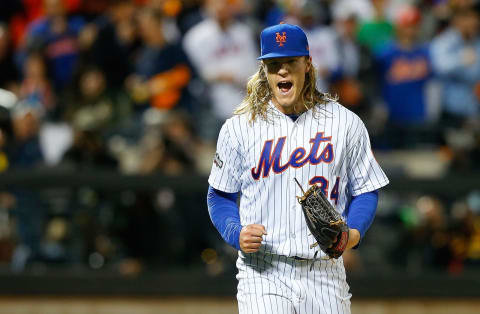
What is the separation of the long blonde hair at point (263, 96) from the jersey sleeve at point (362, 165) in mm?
216

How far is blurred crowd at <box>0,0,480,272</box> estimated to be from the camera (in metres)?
7.91

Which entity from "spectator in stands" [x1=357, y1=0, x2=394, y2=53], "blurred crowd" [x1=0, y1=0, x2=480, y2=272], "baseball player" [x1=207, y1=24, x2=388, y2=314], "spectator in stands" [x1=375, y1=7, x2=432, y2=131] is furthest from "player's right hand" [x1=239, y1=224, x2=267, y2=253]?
"spectator in stands" [x1=357, y1=0, x2=394, y2=53]

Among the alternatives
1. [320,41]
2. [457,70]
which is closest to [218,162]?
[320,41]

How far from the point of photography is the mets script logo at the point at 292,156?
406 centimetres

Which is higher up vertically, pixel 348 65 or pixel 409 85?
pixel 348 65

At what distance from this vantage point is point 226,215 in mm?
4184

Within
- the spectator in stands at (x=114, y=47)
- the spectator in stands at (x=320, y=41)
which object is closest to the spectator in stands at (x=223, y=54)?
the spectator in stands at (x=320, y=41)

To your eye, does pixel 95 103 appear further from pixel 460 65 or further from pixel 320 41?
pixel 460 65

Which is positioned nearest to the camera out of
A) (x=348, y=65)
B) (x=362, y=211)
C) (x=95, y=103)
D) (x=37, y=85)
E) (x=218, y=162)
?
(x=362, y=211)

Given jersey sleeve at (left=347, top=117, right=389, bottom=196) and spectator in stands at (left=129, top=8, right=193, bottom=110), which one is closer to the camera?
jersey sleeve at (left=347, top=117, right=389, bottom=196)

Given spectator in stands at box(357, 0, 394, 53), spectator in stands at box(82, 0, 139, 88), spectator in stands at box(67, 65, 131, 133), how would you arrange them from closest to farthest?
spectator in stands at box(67, 65, 131, 133) → spectator in stands at box(82, 0, 139, 88) → spectator in stands at box(357, 0, 394, 53)

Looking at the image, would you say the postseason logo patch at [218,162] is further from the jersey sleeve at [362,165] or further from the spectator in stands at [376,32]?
the spectator in stands at [376,32]

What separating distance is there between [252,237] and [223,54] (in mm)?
5438

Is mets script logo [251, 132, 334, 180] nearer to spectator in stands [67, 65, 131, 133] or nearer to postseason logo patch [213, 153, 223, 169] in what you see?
postseason logo patch [213, 153, 223, 169]
